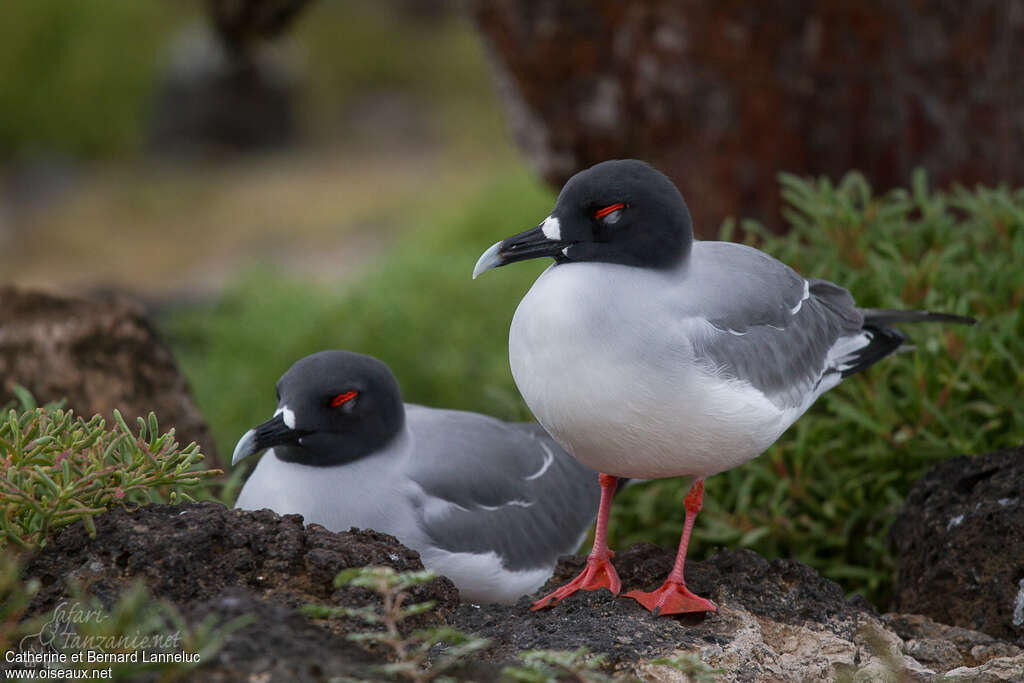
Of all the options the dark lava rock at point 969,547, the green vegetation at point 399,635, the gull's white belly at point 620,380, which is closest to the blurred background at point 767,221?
the dark lava rock at point 969,547

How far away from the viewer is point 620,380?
268 cm

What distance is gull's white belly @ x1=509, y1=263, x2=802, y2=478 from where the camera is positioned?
2695 millimetres

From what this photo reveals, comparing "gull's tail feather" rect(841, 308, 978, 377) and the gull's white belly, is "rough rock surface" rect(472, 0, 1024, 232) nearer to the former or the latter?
"gull's tail feather" rect(841, 308, 978, 377)

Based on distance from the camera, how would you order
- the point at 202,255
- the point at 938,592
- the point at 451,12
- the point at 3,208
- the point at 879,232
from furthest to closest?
the point at 451,12, the point at 3,208, the point at 202,255, the point at 879,232, the point at 938,592

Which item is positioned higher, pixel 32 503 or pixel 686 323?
pixel 686 323

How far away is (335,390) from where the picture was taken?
3520 millimetres

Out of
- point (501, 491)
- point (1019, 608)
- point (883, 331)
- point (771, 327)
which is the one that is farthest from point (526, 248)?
point (1019, 608)

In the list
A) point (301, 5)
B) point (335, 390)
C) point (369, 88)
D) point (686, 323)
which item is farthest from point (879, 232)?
point (369, 88)

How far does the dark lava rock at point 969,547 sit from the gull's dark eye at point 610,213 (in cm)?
132

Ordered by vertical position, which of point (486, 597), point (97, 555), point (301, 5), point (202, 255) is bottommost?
point (202, 255)

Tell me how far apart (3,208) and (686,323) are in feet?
51.4

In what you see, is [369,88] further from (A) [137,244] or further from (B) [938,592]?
(B) [938,592]

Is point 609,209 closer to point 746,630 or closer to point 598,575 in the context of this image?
point 598,575

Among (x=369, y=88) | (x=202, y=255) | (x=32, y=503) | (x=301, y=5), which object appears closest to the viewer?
(x=32, y=503)
